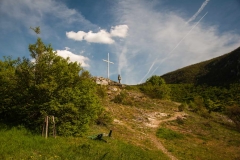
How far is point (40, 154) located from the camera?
1173 cm

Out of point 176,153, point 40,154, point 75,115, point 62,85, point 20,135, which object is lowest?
point 176,153

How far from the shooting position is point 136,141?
22.8m

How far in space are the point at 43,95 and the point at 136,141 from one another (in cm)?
1146

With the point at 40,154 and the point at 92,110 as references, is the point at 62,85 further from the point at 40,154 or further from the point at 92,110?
the point at 40,154

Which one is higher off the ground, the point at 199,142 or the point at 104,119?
the point at 104,119

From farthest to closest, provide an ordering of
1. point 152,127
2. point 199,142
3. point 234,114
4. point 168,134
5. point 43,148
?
point 234,114
point 152,127
point 168,134
point 199,142
point 43,148

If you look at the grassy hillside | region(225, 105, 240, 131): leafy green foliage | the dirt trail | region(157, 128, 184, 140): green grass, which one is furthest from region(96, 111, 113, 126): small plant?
region(225, 105, 240, 131): leafy green foliage

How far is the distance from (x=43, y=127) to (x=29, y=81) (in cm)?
412

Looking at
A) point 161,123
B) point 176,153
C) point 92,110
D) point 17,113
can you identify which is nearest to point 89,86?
point 92,110

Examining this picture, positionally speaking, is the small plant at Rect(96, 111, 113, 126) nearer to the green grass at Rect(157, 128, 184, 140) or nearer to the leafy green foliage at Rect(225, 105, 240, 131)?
the green grass at Rect(157, 128, 184, 140)

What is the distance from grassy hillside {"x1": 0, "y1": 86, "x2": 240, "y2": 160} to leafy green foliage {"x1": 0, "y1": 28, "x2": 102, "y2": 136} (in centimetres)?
148

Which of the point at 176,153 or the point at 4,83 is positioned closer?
the point at 4,83

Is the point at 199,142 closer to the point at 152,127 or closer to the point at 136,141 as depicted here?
the point at 152,127

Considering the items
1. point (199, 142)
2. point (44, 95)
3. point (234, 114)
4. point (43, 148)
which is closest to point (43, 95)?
point (44, 95)
